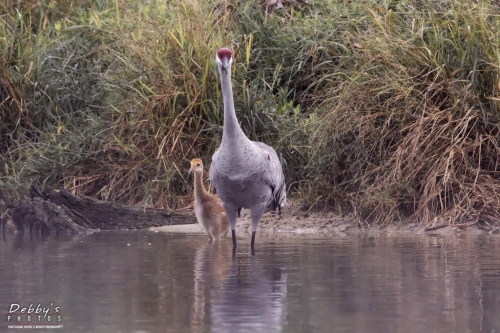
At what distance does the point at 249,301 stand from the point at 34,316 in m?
1.22

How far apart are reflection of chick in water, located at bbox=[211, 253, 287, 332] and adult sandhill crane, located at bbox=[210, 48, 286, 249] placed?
1240 mm

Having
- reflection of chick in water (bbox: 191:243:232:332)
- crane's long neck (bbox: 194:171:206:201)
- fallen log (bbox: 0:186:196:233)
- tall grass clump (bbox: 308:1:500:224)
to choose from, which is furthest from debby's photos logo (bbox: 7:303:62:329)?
tall grass clump (bbox: 308:1:500:224)

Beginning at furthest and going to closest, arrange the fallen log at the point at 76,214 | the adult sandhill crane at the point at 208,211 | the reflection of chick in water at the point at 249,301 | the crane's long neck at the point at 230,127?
the fallen log at the point at 76,214 < the adult sandhill crane at the point at 208,211 < the crane's long neck at the point at 230,127 < the reflection of chick in water at the point at 249,301

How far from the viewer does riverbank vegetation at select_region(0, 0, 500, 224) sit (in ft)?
32.1

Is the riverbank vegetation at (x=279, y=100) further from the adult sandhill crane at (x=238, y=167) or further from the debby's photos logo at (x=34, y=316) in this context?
the debby's photos logo at (x=34, y=316)

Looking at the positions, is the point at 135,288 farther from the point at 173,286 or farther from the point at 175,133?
the point at 175,133

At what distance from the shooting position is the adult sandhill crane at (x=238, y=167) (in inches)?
337

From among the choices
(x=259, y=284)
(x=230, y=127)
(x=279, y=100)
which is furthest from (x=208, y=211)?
(x=259, y=284)

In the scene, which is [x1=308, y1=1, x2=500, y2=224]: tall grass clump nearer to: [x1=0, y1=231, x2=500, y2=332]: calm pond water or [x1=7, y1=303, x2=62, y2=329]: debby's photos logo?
[x1=0, y1=231, x2=500, y2=332]: calm pond water

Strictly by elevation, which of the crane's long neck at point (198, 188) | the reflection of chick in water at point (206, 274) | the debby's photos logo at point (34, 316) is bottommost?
the debby's photos logo at point (34, 316)

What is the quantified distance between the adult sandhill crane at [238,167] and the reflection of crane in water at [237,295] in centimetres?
78

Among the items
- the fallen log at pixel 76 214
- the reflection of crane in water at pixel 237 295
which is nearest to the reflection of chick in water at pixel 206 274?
the reflection of crane in water at pixel 237 295

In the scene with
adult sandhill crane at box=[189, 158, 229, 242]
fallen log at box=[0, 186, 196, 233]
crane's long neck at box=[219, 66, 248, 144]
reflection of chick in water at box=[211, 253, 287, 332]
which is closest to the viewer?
reflection of chick in water at box=[211, 253, 287, 332]

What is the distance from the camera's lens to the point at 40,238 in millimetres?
9617
